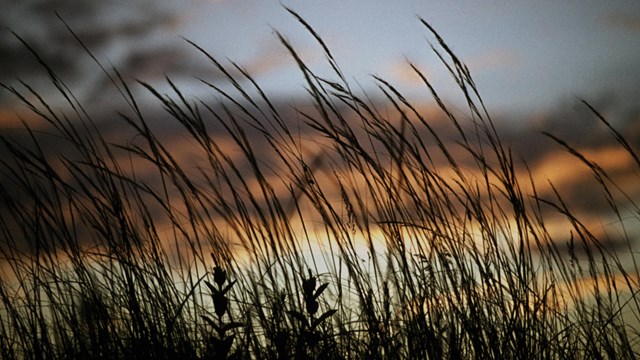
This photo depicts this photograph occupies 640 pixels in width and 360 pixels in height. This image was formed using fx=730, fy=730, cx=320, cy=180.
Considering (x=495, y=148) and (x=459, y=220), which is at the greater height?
(x=495, y=148)

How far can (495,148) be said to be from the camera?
2.54 metres

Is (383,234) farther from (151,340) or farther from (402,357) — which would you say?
(151,340)

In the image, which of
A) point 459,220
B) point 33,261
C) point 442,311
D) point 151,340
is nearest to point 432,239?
point 459,220

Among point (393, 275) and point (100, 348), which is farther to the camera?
point (393, 275)

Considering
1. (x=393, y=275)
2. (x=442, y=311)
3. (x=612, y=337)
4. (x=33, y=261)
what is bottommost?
(x=612, y=337)

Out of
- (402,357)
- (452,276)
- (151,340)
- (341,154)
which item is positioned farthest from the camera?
(341,154)

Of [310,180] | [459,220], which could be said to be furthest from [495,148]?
[310,180]

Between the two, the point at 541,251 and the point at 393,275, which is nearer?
the point at 393,275

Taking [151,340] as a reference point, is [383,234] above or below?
above

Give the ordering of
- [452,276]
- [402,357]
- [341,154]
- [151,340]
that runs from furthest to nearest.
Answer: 1. [341,154]
2. [452,276]
3. [402,357]
4. [151,340]

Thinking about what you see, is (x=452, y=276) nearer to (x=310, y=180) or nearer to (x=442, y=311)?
(x=442, y=311)

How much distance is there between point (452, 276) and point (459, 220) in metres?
0.25

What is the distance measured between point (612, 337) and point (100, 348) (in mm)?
1696

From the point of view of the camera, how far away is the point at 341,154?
261cm
